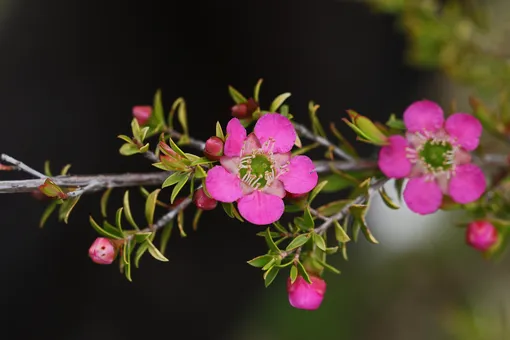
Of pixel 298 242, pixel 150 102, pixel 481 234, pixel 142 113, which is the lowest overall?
pixel 150 102

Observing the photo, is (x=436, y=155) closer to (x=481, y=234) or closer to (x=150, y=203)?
(x=481, y=234)

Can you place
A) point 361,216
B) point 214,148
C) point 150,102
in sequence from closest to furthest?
point 214,148
point 361,216
point 150,102

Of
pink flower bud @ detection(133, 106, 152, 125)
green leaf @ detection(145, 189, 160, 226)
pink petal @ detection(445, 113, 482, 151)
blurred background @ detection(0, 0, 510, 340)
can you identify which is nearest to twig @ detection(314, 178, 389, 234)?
pink petal @ detection(445, 113, 482, 151)

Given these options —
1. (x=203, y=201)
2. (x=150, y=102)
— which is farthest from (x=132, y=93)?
(x=203, y=201)

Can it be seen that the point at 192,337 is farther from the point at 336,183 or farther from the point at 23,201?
the point at 336,183

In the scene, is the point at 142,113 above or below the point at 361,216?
above

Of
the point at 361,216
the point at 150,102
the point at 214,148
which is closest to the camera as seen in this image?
the point at 214,148

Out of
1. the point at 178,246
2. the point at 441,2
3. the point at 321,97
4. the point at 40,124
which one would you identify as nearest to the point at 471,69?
the point at 321,97

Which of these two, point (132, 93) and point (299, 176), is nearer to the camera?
point (299, 176)

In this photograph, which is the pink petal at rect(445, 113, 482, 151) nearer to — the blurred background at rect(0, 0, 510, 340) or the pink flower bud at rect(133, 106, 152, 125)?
the pink flower bud at rect(133, 106, 152, 125)
